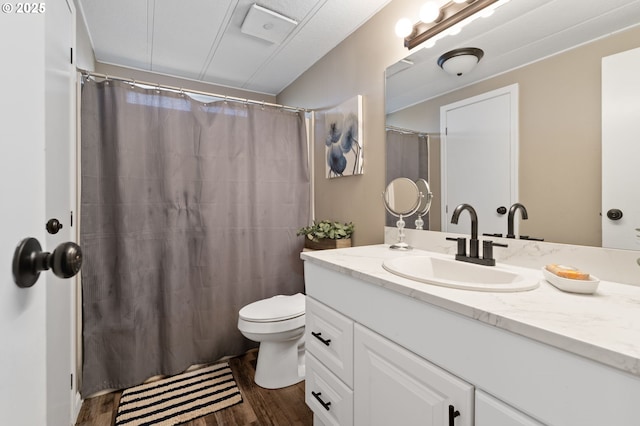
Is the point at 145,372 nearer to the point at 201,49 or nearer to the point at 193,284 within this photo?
the point at 193,284

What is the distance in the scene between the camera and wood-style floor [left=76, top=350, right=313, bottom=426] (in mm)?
1504

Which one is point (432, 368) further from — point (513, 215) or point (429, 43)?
point (429, 43)

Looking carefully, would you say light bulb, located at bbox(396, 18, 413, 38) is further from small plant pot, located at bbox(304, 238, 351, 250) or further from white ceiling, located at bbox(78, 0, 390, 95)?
small plant pot, located at bbox(304, 238, 351, 250)

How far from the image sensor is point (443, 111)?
1420 millimetres

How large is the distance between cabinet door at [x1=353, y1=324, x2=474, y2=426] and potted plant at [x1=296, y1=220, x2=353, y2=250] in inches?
34.5

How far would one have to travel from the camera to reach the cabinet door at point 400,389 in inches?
29.7

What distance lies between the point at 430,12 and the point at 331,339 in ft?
5.06

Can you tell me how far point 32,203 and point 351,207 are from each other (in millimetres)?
1699

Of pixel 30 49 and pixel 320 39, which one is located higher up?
pixel 320 39

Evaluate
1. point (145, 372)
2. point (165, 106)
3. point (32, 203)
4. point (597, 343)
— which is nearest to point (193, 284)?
point (145, 372)

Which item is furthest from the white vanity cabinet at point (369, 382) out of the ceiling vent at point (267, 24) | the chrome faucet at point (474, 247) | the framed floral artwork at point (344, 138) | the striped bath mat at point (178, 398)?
the ceiling vent at point (267, 24)

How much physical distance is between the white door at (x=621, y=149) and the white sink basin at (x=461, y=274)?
0.29 metres

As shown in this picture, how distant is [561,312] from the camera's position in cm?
68

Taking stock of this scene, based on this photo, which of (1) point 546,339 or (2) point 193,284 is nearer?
(1) point 546,339
